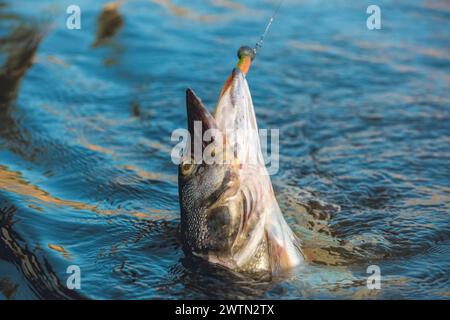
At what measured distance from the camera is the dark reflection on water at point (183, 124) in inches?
180

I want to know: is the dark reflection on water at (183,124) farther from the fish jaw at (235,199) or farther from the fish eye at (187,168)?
the fish eye at (187,168)

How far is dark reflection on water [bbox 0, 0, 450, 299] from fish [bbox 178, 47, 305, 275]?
14 cm

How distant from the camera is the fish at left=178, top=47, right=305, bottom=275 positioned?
4.07 metres

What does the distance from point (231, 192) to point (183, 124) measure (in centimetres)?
327

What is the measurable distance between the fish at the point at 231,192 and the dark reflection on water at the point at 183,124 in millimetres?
138

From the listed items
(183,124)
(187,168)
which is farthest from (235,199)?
(183,124)

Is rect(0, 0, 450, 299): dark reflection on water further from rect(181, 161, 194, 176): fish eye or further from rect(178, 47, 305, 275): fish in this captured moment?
rect(181, 161, 194, 176): fish eye

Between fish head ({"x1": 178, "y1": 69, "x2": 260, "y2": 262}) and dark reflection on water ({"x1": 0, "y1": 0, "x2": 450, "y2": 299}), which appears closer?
fish head ({"x1": 178, "y1": 69, "x2": 260, "y2": 262})

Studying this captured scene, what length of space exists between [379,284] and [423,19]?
21.8 ft

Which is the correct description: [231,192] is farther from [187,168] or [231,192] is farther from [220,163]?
[187,168]

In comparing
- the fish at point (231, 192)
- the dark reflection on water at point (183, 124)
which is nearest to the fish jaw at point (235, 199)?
the fish at point (231, 192)

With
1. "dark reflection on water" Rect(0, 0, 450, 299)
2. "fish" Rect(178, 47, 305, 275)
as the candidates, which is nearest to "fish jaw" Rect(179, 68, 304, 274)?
"fish" Rect(178, 47, 305, 275)

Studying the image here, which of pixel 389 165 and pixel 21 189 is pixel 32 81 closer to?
pixel 21 189

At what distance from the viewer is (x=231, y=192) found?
13.4 feet
